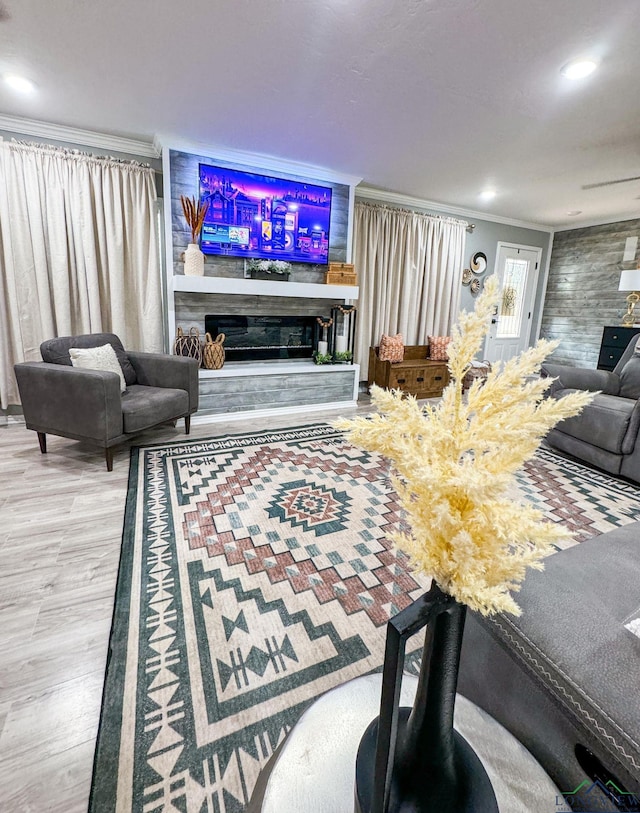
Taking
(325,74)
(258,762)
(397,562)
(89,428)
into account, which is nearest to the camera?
(258,762)

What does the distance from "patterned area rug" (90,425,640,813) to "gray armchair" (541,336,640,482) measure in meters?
0.17

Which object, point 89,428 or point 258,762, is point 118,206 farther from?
point 258,762

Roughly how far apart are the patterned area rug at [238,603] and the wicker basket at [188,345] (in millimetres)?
1175

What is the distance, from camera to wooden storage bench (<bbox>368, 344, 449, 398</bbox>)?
4.63 m

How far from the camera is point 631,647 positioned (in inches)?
30.1

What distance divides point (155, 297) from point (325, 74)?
7.47ft

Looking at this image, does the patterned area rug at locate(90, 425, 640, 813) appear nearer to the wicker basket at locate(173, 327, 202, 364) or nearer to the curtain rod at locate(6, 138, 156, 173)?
the wicker basket at locate(173, 327, 202, 364)

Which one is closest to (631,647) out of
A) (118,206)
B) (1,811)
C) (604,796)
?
(604,796)

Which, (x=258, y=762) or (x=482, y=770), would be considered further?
(x=258, y=762)

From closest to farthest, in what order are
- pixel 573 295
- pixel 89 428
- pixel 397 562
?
pixel 397 562
pixel 89 428
pixel 573 295

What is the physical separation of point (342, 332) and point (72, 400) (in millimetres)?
2795

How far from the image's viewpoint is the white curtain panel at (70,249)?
3.13 metres

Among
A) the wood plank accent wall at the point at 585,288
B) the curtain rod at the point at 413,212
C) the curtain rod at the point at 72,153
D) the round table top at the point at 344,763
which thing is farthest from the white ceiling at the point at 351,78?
the round table top at the point at 344,763

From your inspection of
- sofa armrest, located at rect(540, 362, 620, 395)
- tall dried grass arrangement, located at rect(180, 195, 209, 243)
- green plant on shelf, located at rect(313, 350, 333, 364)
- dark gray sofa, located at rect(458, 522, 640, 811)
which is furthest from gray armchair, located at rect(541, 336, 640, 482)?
tall dried grass arrangement, located at rect(180, 195, 209, 243)
